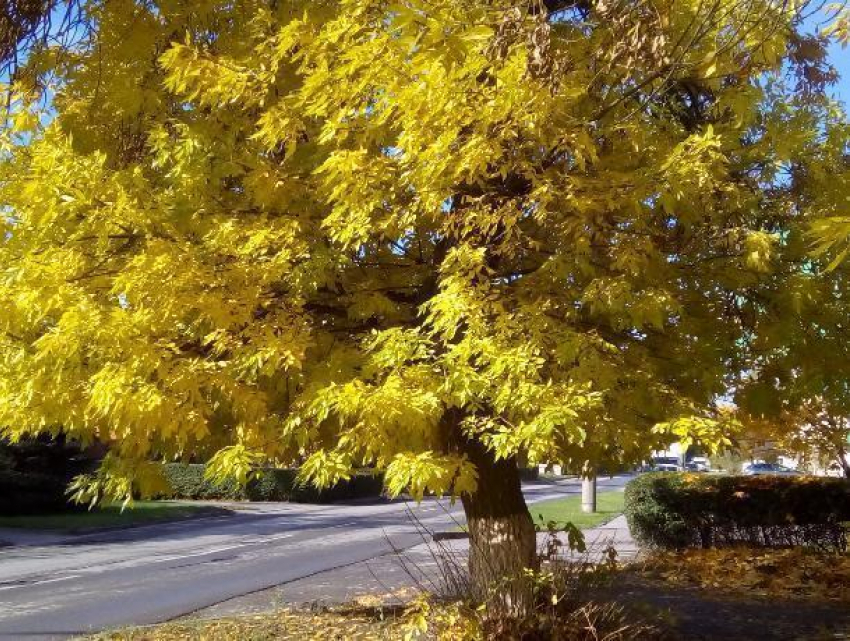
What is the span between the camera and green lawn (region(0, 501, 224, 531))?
1944 centimetres

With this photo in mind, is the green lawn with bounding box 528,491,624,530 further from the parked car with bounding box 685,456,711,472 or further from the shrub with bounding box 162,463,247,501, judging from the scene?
the parked car with bounding box 685,456,711,472

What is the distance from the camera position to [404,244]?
6152 mm

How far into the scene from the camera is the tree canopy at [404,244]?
4410 millimetres

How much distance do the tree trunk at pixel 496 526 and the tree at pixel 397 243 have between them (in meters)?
0.12

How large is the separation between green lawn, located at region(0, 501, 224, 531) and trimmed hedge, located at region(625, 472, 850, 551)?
11083 millimetres

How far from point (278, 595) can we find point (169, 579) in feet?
8.91

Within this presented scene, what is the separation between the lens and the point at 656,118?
5.89 meters

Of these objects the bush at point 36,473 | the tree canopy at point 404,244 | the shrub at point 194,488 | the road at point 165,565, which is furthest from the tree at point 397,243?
the shrub at point 194,488

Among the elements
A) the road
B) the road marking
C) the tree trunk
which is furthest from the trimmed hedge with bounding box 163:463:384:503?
the tree trunk

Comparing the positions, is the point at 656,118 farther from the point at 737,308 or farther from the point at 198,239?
the point at 198,239

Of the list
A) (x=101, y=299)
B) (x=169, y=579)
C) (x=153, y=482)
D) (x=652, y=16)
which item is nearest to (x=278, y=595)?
(x=169, y=579)

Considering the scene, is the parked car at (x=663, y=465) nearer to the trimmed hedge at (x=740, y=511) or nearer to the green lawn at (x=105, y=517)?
the trimmed hedge at (x=740, y=511)

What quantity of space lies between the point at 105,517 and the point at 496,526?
18.3 metres

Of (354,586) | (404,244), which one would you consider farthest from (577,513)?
(404,244)
